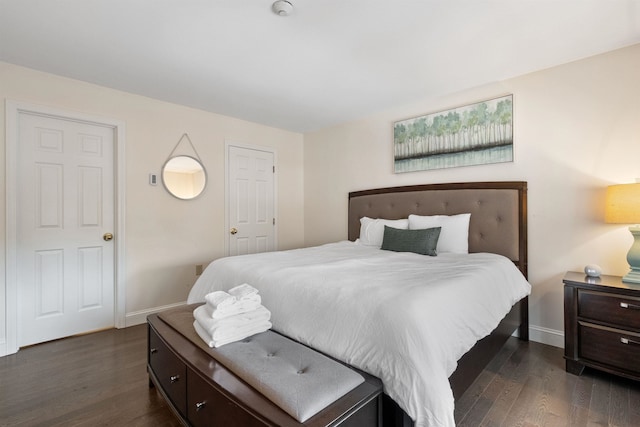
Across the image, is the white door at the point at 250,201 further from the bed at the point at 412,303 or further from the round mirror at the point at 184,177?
the bed at the point at 412,303

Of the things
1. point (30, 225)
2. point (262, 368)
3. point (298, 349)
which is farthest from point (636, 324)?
point (30, 225)

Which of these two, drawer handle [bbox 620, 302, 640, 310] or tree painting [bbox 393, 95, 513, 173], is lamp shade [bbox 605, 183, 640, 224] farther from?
tree painting [bbox 393, 95, 513, 173]

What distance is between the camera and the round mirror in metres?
3.42

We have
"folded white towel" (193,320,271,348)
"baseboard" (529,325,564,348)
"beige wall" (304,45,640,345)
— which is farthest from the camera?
"baseboard" (529,325,564,348)

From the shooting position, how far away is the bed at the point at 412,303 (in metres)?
1.24

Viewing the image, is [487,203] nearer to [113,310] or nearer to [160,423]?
[160,423]

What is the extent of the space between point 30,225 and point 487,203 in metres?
4.09

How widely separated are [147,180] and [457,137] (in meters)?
3.28

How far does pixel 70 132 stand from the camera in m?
2.85

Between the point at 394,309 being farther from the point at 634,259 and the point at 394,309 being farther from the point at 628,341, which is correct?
the point at 634,259

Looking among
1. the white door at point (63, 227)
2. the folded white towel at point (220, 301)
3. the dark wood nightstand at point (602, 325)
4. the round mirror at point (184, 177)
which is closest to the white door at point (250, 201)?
the round mirror at point (184, 177)

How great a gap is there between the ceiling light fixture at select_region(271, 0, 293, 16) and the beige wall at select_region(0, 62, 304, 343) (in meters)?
2.10

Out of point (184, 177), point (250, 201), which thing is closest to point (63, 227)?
point (184, 177)

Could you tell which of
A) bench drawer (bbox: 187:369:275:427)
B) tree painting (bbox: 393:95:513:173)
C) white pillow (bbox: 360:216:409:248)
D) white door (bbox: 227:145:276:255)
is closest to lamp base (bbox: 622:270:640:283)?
tree painting (bbox: 393:95:513:173)
